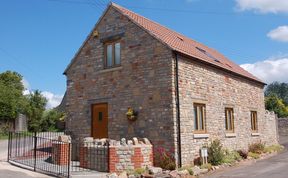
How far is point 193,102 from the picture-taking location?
15.0 meters

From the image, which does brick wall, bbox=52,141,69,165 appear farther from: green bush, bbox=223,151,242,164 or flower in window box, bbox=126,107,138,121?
green bush, bbox=223,151,242,164

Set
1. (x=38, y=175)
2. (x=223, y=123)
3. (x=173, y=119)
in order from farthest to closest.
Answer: (x=223, y=123)
(x=173, y=119)
(x=38, y=175)

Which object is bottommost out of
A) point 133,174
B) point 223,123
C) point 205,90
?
point 133,174

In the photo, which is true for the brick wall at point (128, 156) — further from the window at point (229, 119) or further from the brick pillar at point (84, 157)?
the window at point (229, 119)

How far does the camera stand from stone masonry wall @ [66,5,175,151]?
14.1 m

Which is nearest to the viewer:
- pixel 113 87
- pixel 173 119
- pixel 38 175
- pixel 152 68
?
pixel 38 175

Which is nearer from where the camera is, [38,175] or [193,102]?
[38,175]

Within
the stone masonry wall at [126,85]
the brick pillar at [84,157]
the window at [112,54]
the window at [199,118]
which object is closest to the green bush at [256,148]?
the window at [199,118]

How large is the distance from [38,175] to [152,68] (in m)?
6.44

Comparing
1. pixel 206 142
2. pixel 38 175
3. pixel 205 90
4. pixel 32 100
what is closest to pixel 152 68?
pixel 205 90

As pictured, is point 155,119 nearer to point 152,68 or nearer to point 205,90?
point 152,68

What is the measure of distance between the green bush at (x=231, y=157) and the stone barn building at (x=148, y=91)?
0.75m

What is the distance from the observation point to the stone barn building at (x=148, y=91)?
14055 millimetres

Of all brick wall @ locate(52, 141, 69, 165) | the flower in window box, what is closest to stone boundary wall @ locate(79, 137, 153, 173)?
brick wall @ locate(52, 141, 69, 165)
